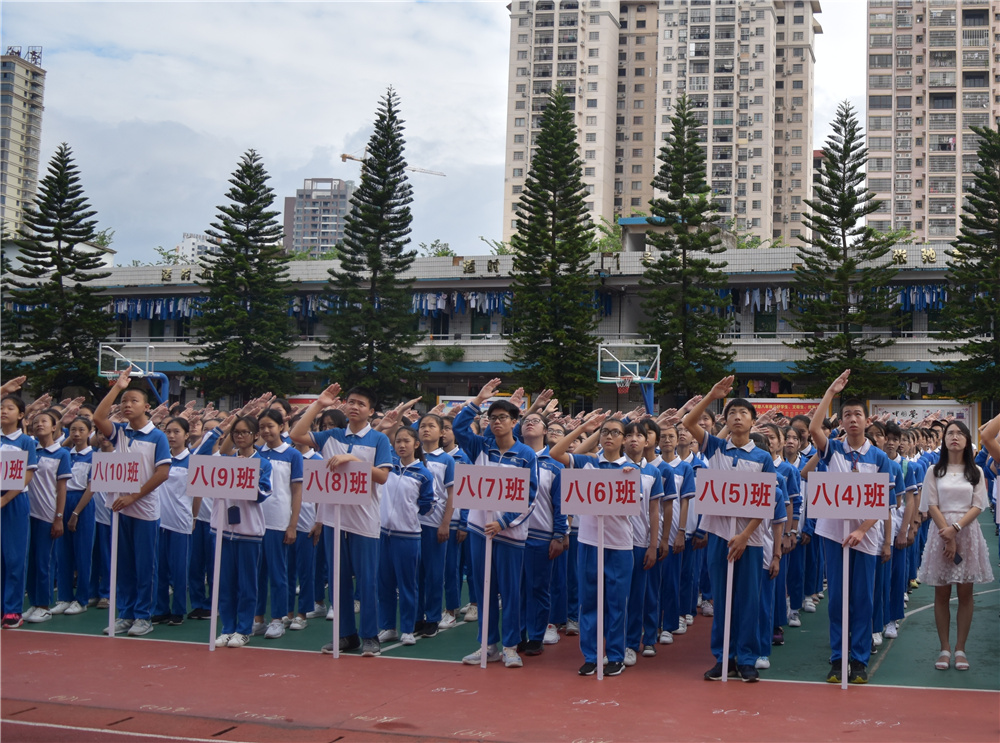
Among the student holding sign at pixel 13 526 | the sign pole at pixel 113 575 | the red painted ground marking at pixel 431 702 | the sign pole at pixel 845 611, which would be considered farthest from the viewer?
the student holding sign at pixel 13 526

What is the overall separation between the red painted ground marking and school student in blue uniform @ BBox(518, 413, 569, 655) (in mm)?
242

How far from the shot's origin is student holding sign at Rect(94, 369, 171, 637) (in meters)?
6.85

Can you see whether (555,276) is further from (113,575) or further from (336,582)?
(336,582)

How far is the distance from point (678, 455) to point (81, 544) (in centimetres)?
453

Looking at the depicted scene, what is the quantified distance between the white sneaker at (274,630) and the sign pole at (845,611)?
3.56 meters

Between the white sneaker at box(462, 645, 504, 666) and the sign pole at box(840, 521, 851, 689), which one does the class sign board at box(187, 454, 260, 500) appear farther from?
the sign pole at box(840, 521, 851, 689)

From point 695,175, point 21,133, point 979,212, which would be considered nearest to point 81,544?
point 695,175

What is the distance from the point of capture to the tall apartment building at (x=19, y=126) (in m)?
77.0

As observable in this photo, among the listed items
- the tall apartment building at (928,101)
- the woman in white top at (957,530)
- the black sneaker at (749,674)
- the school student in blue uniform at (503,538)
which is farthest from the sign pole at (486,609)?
the tall apartment building at (928,101)

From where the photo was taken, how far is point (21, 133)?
83125 mm

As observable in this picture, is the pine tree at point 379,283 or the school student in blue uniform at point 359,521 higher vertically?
the pine tree at point 379,283

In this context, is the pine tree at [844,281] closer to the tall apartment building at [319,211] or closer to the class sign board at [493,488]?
the class sign board at [493,488]

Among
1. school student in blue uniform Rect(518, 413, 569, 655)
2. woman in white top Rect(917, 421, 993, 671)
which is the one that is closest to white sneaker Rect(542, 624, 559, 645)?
school student in blue uniform Rect(518, 413, 569, 655)

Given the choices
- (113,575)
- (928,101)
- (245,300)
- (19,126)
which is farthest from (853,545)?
(19,126)
